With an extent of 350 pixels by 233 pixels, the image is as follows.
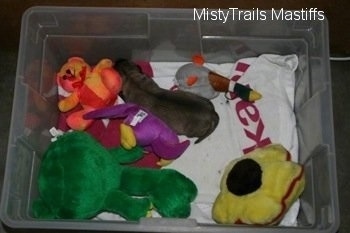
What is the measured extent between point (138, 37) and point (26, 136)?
0.33m

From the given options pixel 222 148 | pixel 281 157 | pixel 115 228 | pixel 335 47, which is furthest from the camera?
pixel 335 47

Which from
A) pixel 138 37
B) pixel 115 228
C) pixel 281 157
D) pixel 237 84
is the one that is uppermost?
pixel 138 37

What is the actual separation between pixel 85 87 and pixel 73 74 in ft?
0.16

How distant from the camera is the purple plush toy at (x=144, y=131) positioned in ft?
3.91

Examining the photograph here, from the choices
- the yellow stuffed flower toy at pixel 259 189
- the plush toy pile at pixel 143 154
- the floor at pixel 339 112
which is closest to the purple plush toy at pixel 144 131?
the plush toy pile at pixel 143 154

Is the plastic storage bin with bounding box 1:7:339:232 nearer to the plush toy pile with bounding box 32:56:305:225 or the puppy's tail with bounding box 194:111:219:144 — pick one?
the plush toy pile with bounding box 32:56:305:225

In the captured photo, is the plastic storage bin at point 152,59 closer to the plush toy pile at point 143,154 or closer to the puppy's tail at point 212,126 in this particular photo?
the plush toy pile at point 143,154

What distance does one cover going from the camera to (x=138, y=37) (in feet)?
4.33

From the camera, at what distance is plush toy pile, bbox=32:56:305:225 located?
1119 mm

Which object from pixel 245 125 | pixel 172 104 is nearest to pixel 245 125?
Result: pixel 245 125

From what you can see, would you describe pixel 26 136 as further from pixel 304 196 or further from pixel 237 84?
pixel 304 196

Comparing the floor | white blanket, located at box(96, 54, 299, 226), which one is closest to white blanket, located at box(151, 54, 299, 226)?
white blanket, located at box(96, 54, 299, 226)

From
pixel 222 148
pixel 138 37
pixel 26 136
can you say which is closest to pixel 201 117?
pixel 222 148

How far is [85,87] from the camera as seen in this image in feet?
4.16
